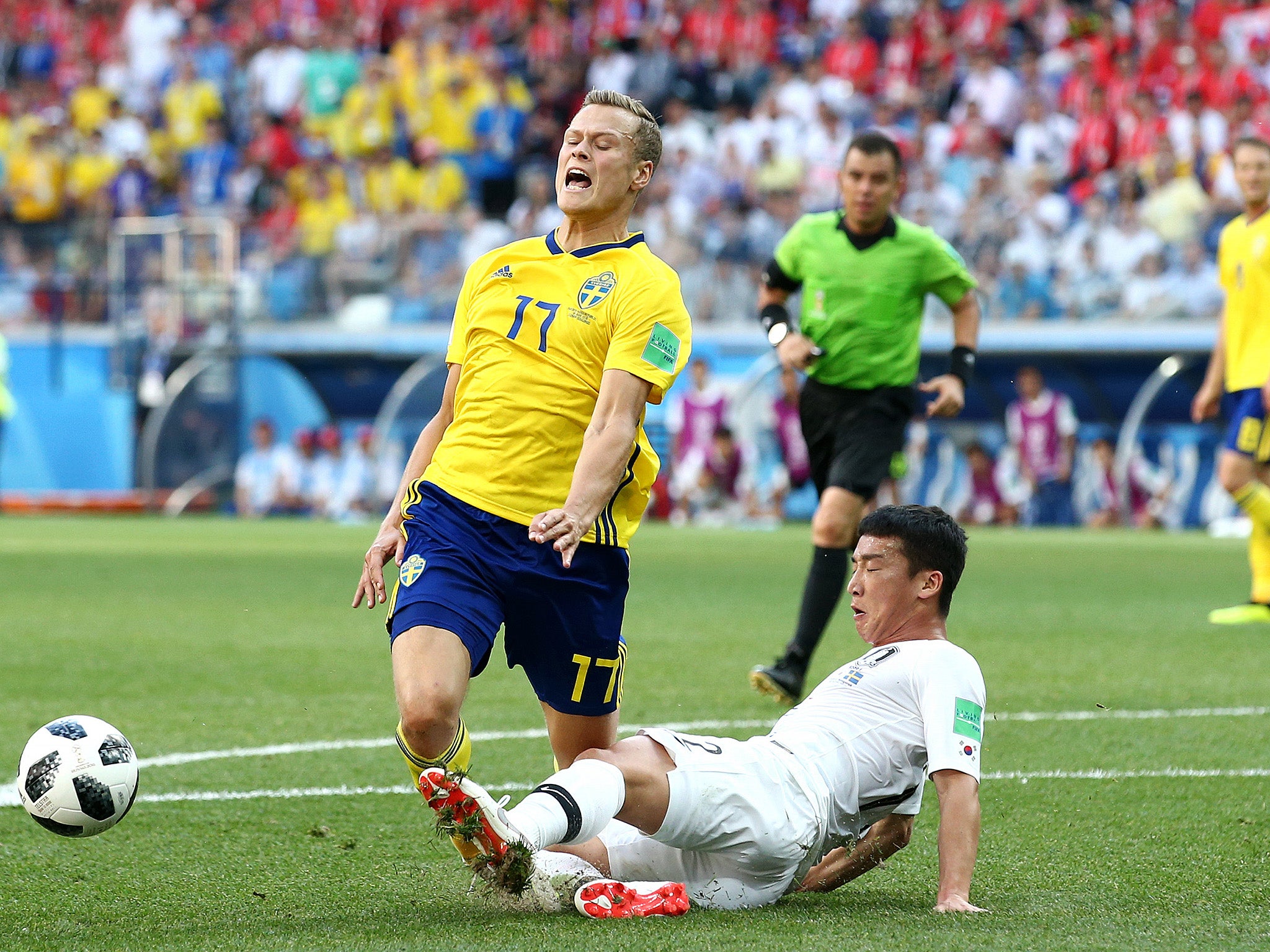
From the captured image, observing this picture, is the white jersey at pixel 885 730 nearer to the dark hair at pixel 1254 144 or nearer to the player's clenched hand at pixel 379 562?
the player's clenched hand at pixel 379 562

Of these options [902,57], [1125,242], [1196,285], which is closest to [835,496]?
[1196,285]

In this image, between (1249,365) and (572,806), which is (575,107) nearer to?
(1249,365)

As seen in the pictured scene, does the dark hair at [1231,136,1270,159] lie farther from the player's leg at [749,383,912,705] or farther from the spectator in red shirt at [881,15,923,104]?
the spectator in red shirt at [881,15,923,104]

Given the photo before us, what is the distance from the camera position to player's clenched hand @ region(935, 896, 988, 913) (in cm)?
326

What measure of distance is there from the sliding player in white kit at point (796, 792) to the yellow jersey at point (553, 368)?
→ 556 mm

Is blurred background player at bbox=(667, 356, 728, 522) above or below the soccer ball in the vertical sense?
below

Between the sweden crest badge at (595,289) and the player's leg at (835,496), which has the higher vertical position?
the sweden crest badge at (595,289)

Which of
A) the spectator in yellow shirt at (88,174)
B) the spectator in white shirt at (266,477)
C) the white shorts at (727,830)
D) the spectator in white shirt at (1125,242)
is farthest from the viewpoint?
the spectator in yellow shirt at (88,174)

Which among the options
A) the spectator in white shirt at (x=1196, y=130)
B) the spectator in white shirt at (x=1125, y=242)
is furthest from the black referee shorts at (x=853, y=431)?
the spectator in white shirt at (x=1196, y=130)

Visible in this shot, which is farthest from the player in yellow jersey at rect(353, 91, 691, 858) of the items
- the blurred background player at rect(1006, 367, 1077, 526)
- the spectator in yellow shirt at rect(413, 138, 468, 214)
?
the spectator in yellow shirt at rect(413, 138, 468, 214)

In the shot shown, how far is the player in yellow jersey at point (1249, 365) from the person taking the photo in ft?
29.1

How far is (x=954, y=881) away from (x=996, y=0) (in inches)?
745

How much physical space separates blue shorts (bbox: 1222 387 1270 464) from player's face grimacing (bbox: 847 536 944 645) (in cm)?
572

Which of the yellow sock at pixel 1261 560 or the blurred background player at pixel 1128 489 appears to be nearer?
the yellow sock at pixel 1261 560
